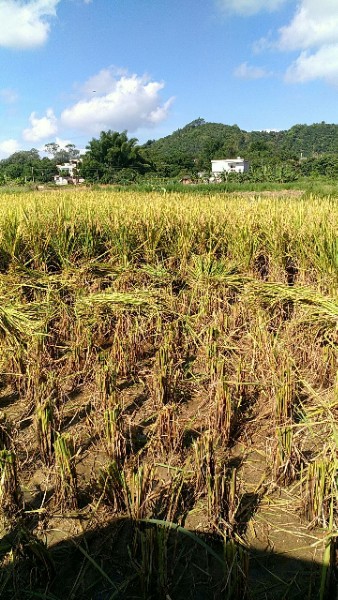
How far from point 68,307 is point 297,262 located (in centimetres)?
212

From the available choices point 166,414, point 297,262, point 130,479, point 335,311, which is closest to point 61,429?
point 166,414

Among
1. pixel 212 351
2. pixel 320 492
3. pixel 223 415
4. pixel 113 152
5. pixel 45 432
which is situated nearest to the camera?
pixel 320 492

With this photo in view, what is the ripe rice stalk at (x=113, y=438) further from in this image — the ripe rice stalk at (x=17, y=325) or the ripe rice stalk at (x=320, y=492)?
the ripe rice stalk at (x=17, y=325)

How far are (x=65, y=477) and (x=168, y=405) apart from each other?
2.21 ft

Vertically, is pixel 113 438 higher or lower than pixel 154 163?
lower

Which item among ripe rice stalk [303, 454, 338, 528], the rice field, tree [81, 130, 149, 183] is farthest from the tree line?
ripe rice stalk [303, 454, 338, 528]

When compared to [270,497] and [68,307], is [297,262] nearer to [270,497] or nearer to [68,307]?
[68,307]

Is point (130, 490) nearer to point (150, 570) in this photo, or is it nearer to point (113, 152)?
point (150, 570)

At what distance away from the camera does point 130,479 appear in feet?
5.28

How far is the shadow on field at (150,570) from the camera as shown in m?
1.33

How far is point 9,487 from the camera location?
64.7 inches

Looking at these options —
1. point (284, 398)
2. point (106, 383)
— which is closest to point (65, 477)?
point (106, 383)

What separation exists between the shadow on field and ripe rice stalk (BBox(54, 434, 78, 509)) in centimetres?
17

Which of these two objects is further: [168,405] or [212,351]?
A: [212,351]
